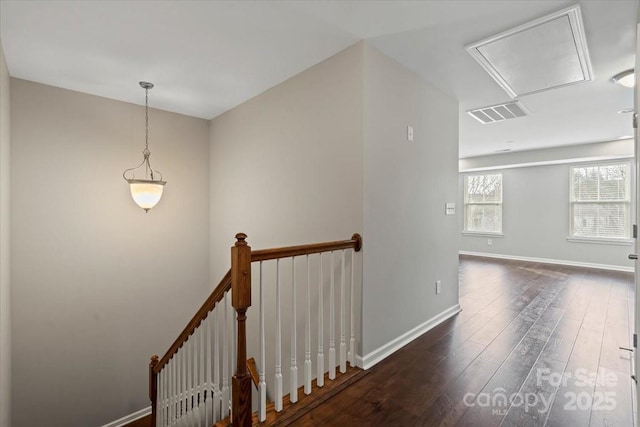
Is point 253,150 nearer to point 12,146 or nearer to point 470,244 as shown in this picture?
point 12,146

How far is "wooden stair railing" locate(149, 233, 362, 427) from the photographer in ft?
5.47

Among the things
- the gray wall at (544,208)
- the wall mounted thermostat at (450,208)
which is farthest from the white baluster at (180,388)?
the gray wall at (544,208)

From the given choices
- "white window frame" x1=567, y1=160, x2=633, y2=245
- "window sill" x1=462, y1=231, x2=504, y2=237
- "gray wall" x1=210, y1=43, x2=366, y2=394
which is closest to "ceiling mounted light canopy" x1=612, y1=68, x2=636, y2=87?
"gray wall" x1=210, y1=43, x2=366, y2=394

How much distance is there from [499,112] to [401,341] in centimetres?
318

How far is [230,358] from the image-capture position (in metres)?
2.30

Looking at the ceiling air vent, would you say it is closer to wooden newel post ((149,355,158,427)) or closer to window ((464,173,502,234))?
window ((464,173,502,234))

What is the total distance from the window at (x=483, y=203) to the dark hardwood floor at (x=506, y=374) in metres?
3.97

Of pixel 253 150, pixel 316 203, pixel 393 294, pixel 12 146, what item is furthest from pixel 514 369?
pixel 12 146

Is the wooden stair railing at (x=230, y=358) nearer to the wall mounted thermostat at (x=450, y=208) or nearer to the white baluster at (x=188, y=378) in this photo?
the white baluster at (x=188, y=378)

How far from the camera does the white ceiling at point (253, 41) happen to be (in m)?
1.97

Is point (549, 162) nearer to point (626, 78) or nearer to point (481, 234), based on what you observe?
point (481, 234)

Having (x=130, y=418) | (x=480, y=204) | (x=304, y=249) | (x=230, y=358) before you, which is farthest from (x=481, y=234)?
(x=130, y=418)

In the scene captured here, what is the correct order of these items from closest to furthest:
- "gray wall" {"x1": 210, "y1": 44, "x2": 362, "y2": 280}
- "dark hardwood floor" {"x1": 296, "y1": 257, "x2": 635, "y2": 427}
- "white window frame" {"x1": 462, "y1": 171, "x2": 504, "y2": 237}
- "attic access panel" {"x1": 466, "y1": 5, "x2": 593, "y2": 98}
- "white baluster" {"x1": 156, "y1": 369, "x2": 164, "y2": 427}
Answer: "dark hardwood floor" {"x1": 296, "y1": 257, "x2": 635, "y2": 427} → "attic access panel" {"x1": 466, "y1": 5, "x2": 593, "y2": 98} → "gray wall" {"x1": 210, "y1": 44, "x2": 362, "y2": 280} → "white baluster" {"x1": 156, "y1": 369, "x2": 164, "y2": 427} → "white window frame" {"x1": 462, "y1": 171, "x2": 504, "y2": 237}

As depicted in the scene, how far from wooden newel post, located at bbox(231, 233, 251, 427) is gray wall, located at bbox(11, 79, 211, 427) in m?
2.66
